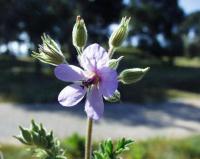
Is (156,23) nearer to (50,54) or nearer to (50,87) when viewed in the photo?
(50,87)

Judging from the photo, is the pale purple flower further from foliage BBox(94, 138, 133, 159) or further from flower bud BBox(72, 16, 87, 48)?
foliage BBox(94, 138, 133, 159)

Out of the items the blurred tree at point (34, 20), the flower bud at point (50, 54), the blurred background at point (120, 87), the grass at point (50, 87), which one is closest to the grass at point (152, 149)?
the blurred background at point (120, 87)

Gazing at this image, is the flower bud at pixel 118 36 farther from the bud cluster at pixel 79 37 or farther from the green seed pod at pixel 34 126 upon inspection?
the green seed pod at pixel 34 126

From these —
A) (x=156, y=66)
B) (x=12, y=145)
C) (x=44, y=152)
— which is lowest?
(x=12, y=145)

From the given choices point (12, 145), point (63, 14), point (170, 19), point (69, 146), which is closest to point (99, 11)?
point (63, 14)

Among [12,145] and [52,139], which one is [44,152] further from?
[12,145]

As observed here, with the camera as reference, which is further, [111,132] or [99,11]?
[99,11]

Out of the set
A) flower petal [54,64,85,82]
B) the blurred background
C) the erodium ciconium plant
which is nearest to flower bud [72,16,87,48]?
the erodium ciconium plant
